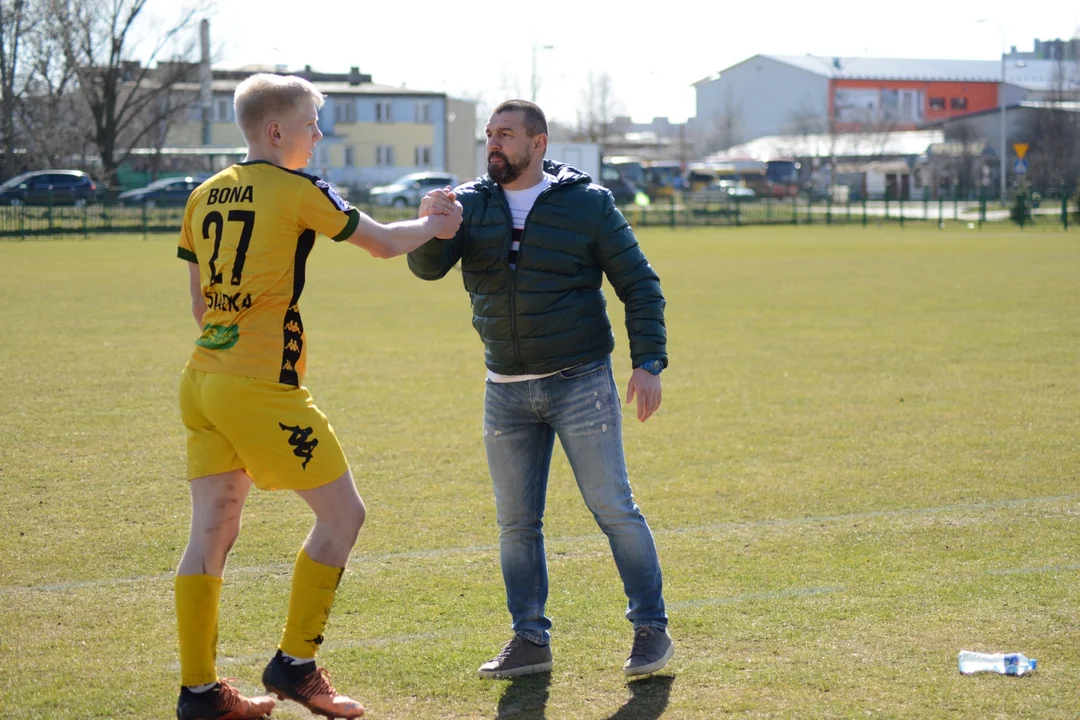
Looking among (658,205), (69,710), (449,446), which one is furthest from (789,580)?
(658,205)

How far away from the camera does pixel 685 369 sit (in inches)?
481

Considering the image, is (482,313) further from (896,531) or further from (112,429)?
(112,429)

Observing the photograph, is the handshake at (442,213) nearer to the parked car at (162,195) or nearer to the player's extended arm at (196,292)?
the player's extended arm at (196,292)

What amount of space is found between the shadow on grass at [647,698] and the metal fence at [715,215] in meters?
39.1

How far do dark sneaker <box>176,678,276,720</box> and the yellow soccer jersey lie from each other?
103 cm

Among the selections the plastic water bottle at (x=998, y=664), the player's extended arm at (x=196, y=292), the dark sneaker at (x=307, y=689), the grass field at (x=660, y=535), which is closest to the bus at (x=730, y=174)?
the grass field at (x=660, y=535)

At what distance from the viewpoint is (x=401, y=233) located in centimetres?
387

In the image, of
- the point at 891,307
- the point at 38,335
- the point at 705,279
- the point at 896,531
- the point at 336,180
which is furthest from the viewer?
the point at 336,180

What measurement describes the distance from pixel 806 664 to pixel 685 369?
7.91 metres

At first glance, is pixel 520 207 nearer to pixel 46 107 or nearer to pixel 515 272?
pixel 515 272

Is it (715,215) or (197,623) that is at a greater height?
(715,215)

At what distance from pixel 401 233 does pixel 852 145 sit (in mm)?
87103

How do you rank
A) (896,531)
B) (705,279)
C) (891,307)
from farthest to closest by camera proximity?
(705,279) < (891,307) < (896,531)

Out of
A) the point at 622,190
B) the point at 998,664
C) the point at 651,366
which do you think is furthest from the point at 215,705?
the point at 622,190
